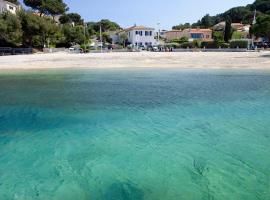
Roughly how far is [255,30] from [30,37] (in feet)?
169

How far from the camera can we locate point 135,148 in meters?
11.8

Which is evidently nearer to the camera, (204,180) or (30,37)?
(204,180)

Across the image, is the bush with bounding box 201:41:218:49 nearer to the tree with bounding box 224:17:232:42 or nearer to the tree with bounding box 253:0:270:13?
the tree with bounding box 224:17:232:42

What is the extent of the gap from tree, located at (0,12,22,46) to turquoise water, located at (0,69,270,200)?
1690 inches

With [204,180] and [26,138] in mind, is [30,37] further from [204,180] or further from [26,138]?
[204,180]

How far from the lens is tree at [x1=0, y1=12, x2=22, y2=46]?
6088 centimetres

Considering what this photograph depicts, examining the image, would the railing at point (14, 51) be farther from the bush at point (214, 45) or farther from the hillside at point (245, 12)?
the hillside at point (245, 12)

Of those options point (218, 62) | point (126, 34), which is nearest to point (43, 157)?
point (218, 62)

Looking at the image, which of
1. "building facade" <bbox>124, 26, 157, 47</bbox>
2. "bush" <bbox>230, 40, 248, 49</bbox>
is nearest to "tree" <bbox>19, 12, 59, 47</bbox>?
"building facade" <bbox>124, 26, 157, 47</bbox>

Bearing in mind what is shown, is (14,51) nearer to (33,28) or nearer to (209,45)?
(33,28)

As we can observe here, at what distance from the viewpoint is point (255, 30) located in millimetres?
84625

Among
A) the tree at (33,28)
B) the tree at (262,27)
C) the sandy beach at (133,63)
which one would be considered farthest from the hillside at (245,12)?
the sandy beach at (133,63)

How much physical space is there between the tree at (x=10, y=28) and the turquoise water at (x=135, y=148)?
141 feet

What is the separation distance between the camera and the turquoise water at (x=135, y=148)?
8.62m
